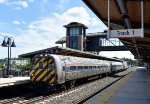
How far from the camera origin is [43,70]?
1852 cm

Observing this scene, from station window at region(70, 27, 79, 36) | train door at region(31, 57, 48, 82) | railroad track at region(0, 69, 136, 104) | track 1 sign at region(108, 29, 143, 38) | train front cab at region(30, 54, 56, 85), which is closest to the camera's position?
track 1 sign at region(108, 29, 143, 38)

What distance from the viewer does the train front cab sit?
18078 mm

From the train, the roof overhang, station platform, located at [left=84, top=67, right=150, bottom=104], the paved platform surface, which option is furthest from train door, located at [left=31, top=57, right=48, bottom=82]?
the paved platform surface

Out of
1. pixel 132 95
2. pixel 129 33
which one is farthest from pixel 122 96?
pixel 129 33

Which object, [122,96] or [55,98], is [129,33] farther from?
[55,98]

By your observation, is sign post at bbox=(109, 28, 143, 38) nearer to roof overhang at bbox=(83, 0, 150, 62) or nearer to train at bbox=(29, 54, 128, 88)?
roof overhang at bbox=(83, 0, 150, 62)

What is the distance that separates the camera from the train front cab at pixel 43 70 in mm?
18078

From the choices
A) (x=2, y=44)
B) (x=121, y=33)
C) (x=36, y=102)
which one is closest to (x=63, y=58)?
(x=36, y=102)

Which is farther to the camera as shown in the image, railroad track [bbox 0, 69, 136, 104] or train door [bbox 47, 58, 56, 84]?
train door [bbox 47, 58, 56, 84]

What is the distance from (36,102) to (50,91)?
167 inches

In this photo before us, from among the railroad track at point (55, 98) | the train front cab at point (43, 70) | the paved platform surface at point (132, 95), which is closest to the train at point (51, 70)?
the train front cab at point (43, 70)

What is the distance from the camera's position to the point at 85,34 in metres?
81.9

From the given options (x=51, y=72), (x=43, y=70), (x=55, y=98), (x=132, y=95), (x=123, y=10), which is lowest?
(x=55, y=98)

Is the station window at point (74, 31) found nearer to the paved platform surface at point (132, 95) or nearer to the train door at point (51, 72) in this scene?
the paved platform surface at point (132, 95)
